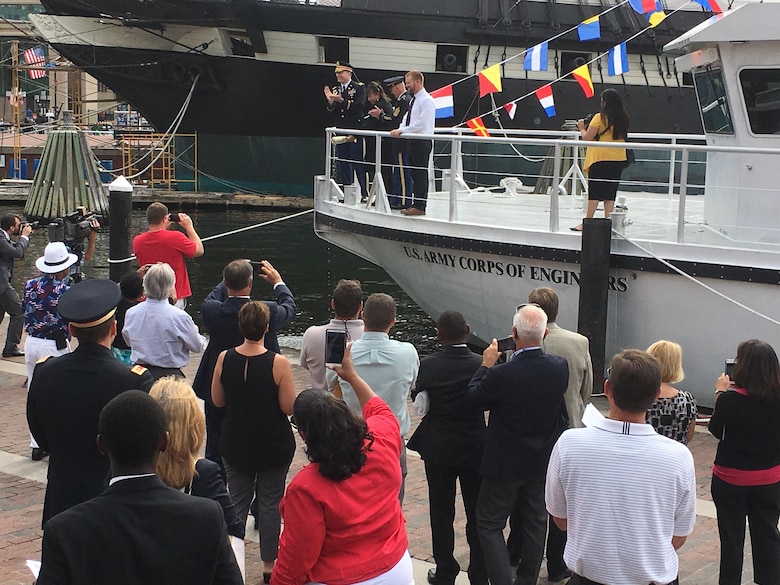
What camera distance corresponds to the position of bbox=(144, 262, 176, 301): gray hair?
628cm

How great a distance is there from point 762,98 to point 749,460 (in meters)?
5.69

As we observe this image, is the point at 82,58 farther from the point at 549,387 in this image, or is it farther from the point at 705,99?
the point at 549,387

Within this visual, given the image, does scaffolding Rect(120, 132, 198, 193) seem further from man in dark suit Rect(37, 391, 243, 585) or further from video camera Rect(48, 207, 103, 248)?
man in dark suit Rect(37, 391, 243, 585)

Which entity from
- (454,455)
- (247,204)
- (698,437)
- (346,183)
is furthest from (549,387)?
(247,204)

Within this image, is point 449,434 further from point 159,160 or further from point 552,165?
point 159,160

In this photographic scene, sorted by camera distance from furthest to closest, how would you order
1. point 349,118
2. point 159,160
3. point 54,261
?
1. point 159,160
2. point 349,118
3. point 54,261

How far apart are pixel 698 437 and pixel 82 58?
2774 cm

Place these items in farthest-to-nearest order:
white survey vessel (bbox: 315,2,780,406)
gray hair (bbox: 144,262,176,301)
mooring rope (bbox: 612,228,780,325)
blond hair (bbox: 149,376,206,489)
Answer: white survey vessel (bbox: 315,2,780,406)
mooring rope (bbox: 612,228,780,325)
gray hair (bbox: 144,262,176,301)
blond hair (bbox: 149,376,206,489)

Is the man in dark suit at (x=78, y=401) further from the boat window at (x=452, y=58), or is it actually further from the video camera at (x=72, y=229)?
the boat window at (x=452, y=58)

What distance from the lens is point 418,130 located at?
11297mm

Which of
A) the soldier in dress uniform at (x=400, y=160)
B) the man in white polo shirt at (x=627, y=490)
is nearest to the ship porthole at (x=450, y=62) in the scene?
the soldier in dress uniform at (x=400, y=160)

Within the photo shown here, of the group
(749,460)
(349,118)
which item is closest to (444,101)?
(349,118)

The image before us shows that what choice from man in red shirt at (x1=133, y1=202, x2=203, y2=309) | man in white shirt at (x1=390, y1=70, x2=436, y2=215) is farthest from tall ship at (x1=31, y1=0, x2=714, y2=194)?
man in red shirt at (x1=133, y1=202, x2=203, y2=309)

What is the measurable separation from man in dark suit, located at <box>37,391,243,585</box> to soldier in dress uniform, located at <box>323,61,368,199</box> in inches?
403
